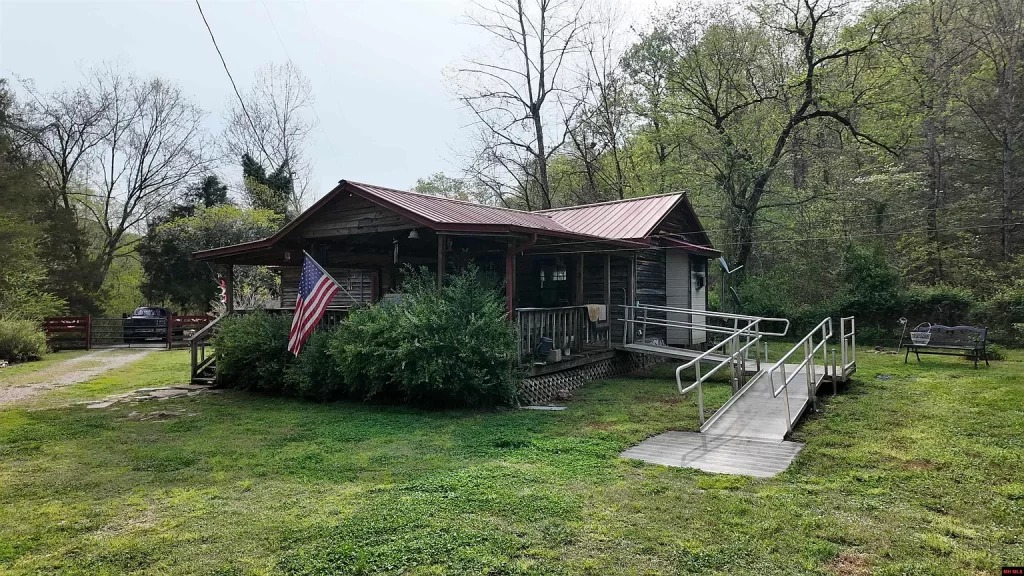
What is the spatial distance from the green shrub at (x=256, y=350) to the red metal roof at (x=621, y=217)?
254 inches

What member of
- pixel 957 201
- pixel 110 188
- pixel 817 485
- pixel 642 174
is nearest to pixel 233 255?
pixel 817 485

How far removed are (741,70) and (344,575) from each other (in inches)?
917

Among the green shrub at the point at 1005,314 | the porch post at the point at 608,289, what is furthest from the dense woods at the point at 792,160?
the porch post at the point at 608,289

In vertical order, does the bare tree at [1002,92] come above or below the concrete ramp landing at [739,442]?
above

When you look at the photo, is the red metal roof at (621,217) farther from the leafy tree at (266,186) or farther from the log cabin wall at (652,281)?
the leafy tree at (266,186)

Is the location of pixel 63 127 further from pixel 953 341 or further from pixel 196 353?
pixel 953 341

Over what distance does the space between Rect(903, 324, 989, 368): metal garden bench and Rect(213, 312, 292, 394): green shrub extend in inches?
512

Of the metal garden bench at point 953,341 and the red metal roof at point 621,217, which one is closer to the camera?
the metal garden bench at point 953,341

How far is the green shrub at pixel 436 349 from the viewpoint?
8.35 m

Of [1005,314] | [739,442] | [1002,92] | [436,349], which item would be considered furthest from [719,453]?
[1002,92]

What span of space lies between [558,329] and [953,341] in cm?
868

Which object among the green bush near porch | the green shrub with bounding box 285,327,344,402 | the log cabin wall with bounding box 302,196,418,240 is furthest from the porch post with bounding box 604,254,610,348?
the green shrub with bounding box 285,327,344,402

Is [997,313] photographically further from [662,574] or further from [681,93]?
[662,574]

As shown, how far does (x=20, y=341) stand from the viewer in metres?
17.3
